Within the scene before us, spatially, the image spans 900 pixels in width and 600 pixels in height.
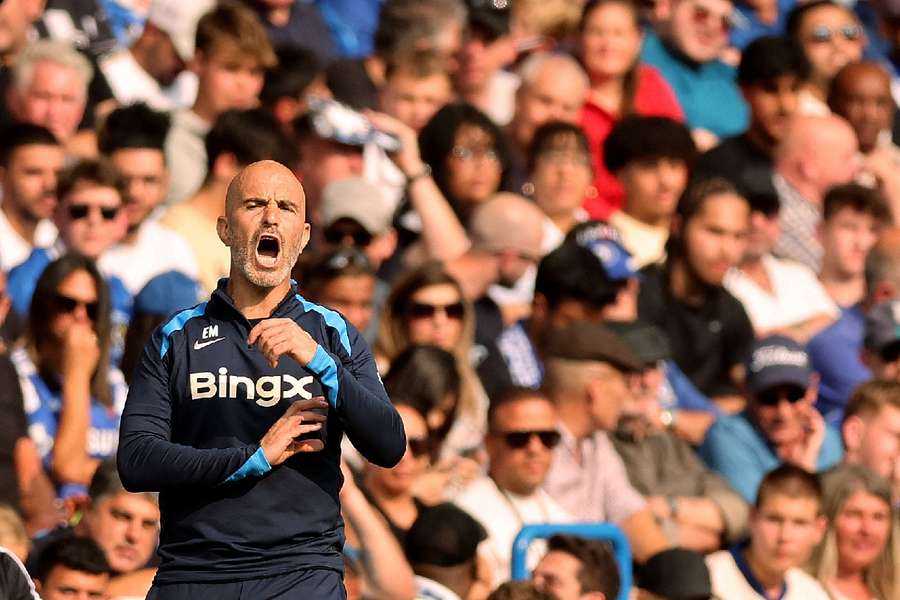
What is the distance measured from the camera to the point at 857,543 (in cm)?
908

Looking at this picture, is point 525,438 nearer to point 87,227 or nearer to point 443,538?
point 443,538

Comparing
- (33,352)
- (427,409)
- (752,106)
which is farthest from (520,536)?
(752,106)

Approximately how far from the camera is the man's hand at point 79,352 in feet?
27.3

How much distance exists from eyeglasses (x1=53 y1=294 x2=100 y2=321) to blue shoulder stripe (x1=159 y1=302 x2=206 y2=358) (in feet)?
12.4

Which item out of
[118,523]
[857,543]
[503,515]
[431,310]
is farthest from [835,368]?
[118,523]

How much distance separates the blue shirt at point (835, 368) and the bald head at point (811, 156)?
144 cm

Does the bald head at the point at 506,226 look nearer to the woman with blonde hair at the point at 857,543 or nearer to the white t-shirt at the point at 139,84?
the white t-shirt at the point at 139,84

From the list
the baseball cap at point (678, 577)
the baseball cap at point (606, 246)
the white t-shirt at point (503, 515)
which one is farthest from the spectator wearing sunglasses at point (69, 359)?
the baseball cap at point (606, 246)

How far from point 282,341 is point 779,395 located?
580 cm

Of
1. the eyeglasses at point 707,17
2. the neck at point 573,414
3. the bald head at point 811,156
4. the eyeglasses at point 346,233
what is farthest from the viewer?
the eyeglasses at point 707,17

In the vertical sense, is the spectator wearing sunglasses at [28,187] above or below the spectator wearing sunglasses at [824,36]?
above

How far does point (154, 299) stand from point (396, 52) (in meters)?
3.06

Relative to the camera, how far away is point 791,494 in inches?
344

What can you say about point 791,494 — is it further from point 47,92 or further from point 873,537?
point 47,92
